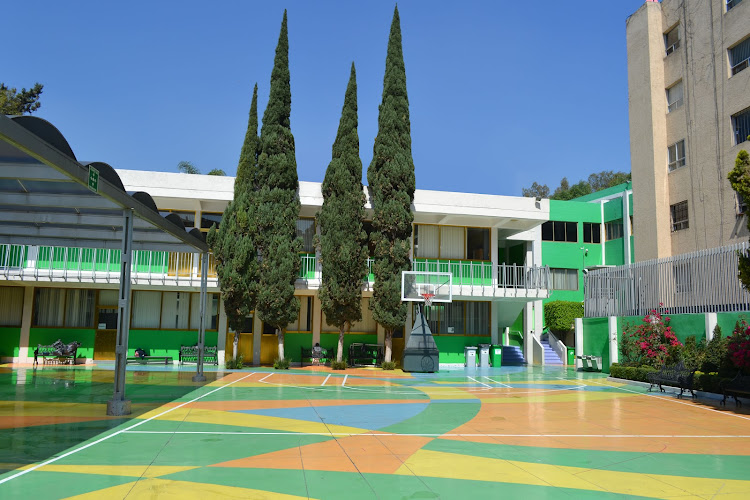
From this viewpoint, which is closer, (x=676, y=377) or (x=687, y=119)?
(x=676, y=377)

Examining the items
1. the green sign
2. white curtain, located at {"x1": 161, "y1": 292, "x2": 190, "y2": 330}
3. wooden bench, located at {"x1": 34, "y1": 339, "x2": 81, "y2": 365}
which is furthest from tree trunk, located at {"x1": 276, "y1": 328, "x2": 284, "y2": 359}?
the green sign

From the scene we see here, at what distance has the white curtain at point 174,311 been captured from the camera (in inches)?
1017

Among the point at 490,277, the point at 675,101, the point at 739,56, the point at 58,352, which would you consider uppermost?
the point at 739,56

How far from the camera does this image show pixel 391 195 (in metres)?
24.0

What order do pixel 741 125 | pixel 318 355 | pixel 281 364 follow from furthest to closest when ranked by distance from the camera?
pixel 318 355 → pixel 741 125 → pixel 281 364

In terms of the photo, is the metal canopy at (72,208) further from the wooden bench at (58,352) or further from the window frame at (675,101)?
the window frame at (675,101)

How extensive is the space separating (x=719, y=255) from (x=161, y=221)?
16.1m

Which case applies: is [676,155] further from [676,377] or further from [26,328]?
[26,328]

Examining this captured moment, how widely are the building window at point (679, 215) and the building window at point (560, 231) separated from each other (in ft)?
26.8

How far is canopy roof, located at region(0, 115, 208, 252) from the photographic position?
7.96 metres

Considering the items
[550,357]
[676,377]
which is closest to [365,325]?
[550,357]

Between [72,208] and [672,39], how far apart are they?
28.1 meters

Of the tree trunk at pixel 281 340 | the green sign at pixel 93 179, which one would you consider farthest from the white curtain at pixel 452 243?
the green sign at pixel 93 179

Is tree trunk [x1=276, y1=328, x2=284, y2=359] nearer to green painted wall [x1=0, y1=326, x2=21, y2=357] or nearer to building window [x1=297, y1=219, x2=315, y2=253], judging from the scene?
building window [x1=297, y1=219, x2=315, y2=253]
